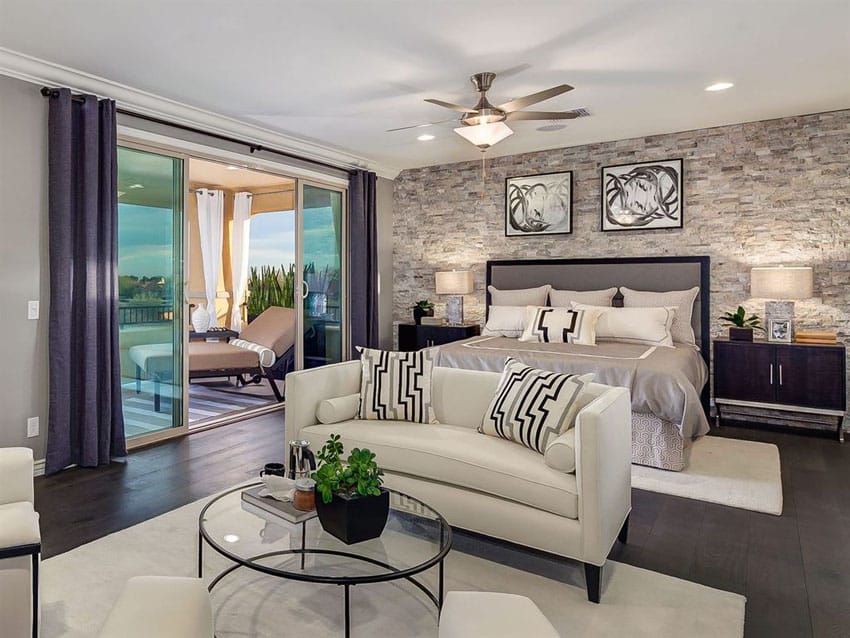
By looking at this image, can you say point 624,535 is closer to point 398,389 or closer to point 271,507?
point 398,389

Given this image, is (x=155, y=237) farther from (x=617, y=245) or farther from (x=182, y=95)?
(x=617, y=245)

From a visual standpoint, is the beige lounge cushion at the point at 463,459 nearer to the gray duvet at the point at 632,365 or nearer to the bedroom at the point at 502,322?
the bedroom at the point at 502,322

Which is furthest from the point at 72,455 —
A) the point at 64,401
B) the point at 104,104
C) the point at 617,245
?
the point at 617,245

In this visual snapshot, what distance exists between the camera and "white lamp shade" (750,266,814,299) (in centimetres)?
445

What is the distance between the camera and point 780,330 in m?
4.71

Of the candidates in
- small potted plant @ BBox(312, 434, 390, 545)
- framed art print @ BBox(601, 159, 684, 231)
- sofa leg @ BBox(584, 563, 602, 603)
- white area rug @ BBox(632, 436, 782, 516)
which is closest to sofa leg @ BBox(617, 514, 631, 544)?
sofa leg @ BBox(584, 563, 602, 603)

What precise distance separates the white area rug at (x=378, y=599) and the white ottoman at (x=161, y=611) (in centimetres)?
57

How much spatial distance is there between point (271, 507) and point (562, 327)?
3302mm

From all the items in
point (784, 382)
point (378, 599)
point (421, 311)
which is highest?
point (421, 311)

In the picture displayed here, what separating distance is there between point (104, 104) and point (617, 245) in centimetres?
453

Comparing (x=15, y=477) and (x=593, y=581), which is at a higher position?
(x=15, y=477)

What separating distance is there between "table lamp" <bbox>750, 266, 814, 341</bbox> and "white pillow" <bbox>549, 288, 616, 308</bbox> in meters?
1.19

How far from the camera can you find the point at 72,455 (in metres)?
3.79

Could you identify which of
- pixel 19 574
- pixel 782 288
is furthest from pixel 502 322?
pixel 19 574
